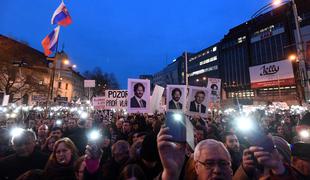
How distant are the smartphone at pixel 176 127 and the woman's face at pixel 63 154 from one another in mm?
2532

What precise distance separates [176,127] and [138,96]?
7519 mm

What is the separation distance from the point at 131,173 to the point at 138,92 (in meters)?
6.48

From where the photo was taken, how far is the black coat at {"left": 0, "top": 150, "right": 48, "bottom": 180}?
4086mm

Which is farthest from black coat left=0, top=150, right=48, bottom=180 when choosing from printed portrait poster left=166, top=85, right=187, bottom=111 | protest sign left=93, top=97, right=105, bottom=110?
protest sign left=93, top=97, right=105, bottom=110

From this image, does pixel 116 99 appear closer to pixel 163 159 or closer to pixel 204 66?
pixel 163 159

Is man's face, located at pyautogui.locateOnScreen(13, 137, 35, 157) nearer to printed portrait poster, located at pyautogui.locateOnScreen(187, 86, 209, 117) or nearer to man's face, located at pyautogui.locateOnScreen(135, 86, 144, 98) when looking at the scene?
printed portrait poster, located at pyautogui.locateOnScreen(187, 86, 209, 117)

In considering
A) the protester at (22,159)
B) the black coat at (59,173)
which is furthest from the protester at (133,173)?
the protester at (22,159)

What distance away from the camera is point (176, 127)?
6.73ft

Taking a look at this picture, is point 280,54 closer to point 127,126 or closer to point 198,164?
point 127,126

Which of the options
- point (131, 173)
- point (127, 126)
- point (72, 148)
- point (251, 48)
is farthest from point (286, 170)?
point (251, 48)

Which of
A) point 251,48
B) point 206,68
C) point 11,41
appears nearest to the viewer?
point 11,41

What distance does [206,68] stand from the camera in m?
96.9

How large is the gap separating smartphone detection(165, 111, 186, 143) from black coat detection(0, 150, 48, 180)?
10.9 ft

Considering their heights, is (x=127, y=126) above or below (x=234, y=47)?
below
